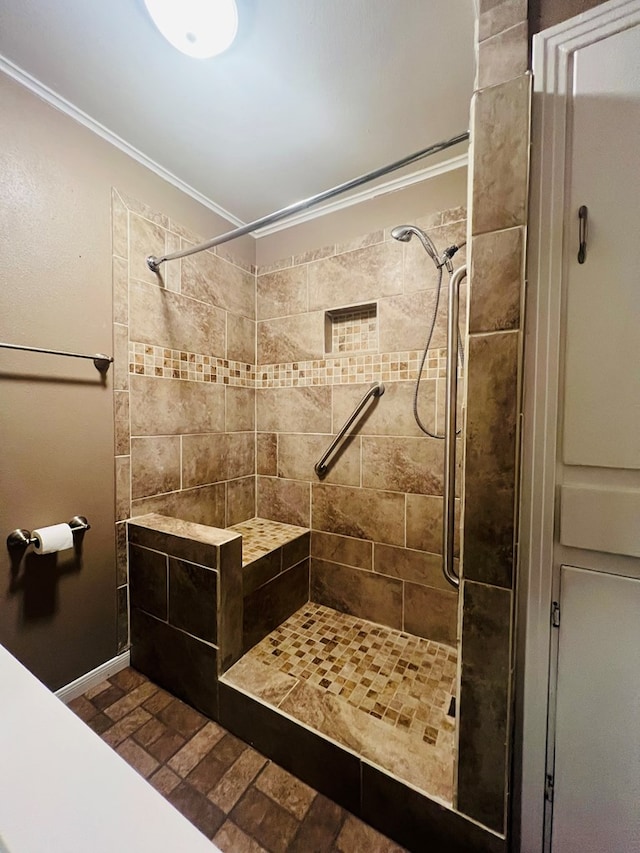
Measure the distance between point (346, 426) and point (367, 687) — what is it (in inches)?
46.4

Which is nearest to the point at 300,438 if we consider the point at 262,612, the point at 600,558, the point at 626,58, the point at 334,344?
the point at 334,344

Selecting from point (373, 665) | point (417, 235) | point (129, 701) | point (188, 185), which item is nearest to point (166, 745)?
point (129, 701)

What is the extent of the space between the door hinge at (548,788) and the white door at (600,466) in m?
0.02

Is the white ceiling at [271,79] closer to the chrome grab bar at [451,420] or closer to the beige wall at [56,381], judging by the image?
the beige wall at [56,381]

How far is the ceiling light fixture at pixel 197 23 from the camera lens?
984 mm

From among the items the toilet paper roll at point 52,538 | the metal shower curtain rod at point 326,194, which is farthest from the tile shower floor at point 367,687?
the metal shower curtain rod at point 326,194

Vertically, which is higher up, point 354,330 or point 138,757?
point 354,330

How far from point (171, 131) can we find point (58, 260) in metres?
0.77

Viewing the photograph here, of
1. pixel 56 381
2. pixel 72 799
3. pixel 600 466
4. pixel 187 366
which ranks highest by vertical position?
pixel 187 366

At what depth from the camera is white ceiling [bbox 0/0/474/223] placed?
1.05 m

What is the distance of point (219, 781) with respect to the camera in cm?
110

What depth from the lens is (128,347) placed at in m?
1.56

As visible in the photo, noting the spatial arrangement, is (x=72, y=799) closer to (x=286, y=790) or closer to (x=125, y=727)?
(x=286, y=790)

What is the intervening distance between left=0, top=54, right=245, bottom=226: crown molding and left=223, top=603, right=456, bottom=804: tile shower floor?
2.35 meters
